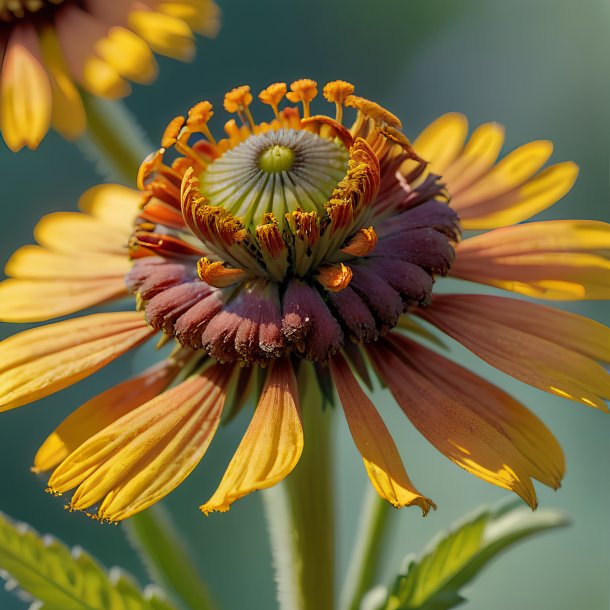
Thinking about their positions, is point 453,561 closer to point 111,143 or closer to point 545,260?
point 545,260

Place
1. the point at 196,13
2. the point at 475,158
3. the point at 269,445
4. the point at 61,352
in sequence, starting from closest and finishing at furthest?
the point at 269,445 < the point at 61,352 < the point at 475,158 < the point at 196,13

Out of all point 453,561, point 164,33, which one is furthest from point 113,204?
point 453,561

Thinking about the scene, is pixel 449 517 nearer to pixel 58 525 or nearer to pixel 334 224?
pixel 58 525

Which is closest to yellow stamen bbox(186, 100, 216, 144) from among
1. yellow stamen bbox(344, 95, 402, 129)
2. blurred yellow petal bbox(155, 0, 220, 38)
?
yellow stamen bbox(344, 95, 402, 129)

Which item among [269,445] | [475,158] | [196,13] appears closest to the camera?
[269,445]

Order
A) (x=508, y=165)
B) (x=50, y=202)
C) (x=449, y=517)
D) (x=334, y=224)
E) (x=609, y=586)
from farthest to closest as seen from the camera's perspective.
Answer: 1. (x=50, y=202)
2. (x=449, y=517)
3. (x=609, y=586)
4. (x=508, y=165)
5. (x=334, y=224)

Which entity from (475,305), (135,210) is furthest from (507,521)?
(135,210)
